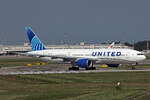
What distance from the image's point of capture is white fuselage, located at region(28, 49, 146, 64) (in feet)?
264

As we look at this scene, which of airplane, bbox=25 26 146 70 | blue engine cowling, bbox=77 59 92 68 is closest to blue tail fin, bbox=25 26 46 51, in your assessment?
airplane, bbox=25 26 146 70

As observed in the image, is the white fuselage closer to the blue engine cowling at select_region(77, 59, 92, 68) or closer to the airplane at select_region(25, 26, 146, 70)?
the airplane at select_region(25, 26, 146, 70)

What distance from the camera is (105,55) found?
8119 cm

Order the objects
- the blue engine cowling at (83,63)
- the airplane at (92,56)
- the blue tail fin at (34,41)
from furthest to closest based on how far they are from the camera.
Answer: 1. the blue tail fin at (34,41)
2. the airplane at (92,56)
3. the blue engine cowling at (83,63)

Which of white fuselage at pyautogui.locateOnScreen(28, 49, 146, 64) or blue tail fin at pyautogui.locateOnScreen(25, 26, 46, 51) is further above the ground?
blue tail fin at pyautogui.locateOnScreen(25, 26, 46, 51)

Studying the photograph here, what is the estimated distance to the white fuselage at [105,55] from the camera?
80.6 meters

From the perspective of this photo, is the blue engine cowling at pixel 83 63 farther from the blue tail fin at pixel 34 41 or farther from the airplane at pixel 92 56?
the blue tail fin at pixel 34 41

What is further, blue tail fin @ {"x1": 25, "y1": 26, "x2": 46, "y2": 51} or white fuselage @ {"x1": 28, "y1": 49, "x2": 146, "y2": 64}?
blue tail fin @ {"x1": 25, "y1": 26, "x2": 46, "y2": 51}

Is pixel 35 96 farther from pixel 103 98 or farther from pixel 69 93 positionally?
pixel 103 98

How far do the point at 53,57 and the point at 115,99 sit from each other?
4963cm

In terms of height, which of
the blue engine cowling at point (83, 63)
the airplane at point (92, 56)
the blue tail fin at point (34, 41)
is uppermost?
the blue tail fin at point (34, 41)

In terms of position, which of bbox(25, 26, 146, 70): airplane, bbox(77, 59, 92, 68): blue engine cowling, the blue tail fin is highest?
the blue tail fin

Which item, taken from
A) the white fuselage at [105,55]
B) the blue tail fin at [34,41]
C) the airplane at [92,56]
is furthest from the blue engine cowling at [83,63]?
the blue tail fin at [34,41]

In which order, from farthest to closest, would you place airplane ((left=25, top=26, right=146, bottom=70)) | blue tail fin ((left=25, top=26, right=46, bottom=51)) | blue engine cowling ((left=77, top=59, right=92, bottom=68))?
blue tail fin ((left=25, top=26, right=46, bottom=51)) < airplane ((left=25, top=26, right=146, bottom=70)) < blue engine cowling ((left=77, top=59, right=92, bottom=68))
